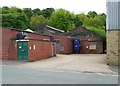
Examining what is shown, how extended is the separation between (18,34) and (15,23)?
47.2 meters

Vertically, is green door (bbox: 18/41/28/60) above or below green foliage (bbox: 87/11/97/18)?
below

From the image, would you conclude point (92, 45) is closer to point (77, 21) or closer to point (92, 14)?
point (77, 21)

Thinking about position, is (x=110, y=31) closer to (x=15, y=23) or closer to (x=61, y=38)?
(x=61, y=38)

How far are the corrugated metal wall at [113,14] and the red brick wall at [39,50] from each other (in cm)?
881

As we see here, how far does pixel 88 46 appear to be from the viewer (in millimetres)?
49719

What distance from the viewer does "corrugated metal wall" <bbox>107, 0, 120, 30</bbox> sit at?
2592 cm

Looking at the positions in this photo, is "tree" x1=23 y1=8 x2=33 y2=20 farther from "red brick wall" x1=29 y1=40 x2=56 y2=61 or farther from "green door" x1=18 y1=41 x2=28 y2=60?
"green door" x1=18 y1=41 x2=28 y2=60

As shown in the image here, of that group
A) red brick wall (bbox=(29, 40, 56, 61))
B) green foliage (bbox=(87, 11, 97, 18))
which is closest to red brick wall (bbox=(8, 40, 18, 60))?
red brick wall (bbox=(29, 40, 56, 61))

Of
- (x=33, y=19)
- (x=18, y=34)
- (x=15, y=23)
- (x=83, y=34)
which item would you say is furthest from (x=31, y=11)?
(x=18, y=34)

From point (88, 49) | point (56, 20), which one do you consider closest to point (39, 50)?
point (88, 49)

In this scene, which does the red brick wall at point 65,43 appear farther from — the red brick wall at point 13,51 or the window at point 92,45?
the red brick wall at point 13,51

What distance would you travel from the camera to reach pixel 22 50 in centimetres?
2977

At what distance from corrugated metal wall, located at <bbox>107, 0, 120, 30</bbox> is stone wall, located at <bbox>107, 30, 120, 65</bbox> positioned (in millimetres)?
598

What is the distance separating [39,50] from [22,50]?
124 inches
